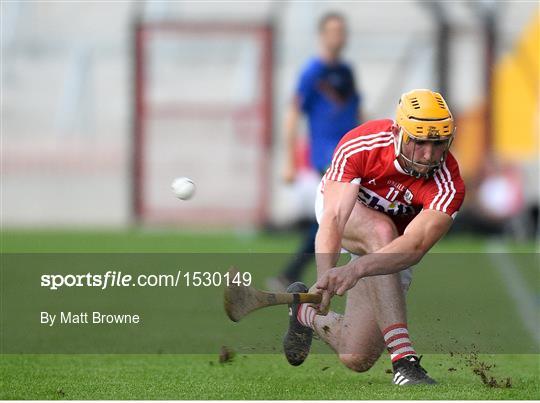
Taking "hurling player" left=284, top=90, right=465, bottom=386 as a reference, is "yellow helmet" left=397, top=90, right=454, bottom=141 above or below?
above

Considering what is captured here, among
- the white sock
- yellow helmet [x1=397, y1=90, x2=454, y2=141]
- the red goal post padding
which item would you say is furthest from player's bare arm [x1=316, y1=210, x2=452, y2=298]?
the red goal post padding

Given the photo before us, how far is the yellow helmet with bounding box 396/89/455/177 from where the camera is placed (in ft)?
16.6

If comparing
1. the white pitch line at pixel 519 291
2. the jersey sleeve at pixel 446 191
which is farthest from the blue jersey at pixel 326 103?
the jersey sleeve at pixel 446 191

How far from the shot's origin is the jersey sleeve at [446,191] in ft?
17.2

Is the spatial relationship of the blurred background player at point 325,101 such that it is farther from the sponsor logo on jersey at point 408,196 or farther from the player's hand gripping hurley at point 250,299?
the player's hand gripping hurley at point 250,299

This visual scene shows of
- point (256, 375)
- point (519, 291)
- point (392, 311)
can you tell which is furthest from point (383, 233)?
point (519, 291)

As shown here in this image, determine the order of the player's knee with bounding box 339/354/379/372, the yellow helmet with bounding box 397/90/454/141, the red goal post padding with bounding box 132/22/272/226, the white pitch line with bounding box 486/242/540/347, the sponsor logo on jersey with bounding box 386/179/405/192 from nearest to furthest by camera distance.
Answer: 1. the yellow helmet with bounding box 397/90/454/141
2. the sponsor logo on jersey with bounding box 386/179/405/192
3. the player's knee with bounding box 339/354/379/372
4. the white pitch line with bounding box 486/242/540/347
5. the red goal post padding with bounding box 132/22/272/226

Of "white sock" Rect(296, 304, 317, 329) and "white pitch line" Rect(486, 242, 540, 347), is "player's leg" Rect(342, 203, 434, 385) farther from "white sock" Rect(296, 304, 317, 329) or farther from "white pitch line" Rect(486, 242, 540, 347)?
"white pitch line" Rect(486, 242, 540, 347)

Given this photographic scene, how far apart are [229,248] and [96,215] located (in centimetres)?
552

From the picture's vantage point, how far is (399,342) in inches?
210

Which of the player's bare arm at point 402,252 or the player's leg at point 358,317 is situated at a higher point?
the player's bare arm at point 402,252

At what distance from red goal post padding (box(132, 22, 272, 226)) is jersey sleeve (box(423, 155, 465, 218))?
11008mm

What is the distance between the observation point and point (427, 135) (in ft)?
16.5

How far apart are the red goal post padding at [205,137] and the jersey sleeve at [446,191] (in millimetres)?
11008
